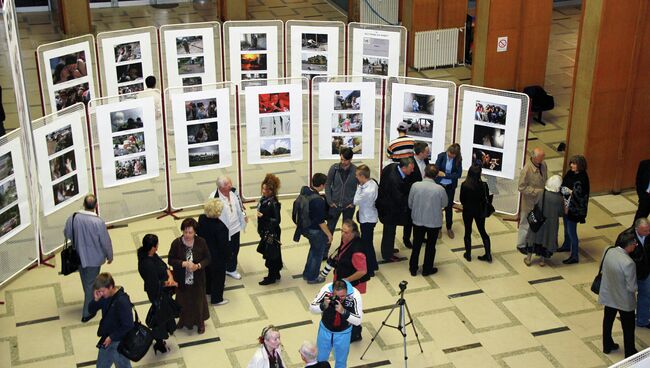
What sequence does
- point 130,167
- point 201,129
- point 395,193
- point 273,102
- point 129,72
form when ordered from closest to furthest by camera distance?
point 395,193 < point 130,167 < point 201,129 < point 273,102 < point 129,72

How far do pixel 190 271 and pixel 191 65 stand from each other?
231 inches

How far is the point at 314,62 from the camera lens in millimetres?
14461

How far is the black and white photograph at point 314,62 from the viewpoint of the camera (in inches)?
566

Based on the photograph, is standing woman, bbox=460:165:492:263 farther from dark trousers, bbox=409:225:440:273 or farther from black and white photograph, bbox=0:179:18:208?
black and white photograph, bbox=0:179:18:208

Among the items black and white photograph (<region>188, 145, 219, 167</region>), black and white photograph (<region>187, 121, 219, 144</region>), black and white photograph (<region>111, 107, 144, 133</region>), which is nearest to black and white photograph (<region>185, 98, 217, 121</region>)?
black and white photograph (<region>187, 121, 219, 144</region>)

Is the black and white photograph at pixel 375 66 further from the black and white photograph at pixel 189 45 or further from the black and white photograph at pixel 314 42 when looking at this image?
the black and white photograph at pixel 189 45

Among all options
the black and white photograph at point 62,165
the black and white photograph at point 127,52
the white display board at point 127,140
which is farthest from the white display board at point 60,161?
the black and white photograph at point 127,52

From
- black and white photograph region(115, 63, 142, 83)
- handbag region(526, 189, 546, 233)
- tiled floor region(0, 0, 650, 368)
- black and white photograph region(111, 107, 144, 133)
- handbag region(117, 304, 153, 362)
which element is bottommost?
tiled floor region(0, 0, 650, 368)

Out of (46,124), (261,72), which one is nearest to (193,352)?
(46,124)

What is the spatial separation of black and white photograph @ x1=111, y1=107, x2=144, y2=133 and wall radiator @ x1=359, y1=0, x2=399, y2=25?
8.14 meters

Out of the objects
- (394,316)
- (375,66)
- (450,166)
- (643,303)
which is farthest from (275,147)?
(643,303)

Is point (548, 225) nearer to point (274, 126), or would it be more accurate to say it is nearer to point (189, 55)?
point (274, 126)

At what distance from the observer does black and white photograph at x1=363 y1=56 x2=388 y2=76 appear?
1434 cm

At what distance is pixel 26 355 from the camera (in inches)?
364
